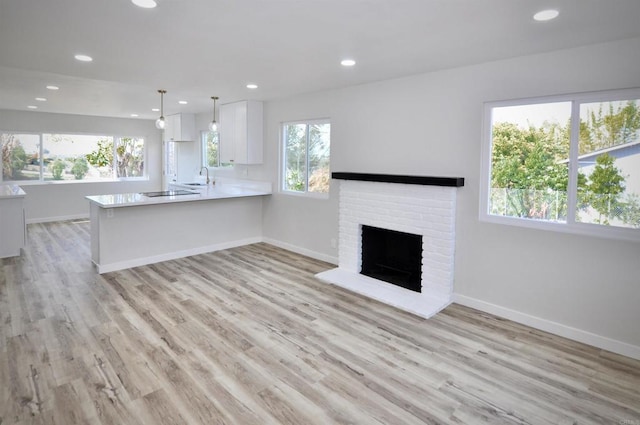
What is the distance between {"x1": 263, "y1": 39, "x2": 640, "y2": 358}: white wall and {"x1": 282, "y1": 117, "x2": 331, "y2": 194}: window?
0.93ft

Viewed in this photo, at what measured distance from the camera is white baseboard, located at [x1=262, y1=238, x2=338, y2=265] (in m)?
5.46

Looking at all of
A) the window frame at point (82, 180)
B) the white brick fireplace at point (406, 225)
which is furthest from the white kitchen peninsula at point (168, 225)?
the window frame at point (82, 180)

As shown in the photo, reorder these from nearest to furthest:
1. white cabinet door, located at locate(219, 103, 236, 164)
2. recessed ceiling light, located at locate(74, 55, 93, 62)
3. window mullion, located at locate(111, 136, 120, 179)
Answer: recessed ceiling light, located at locate(74, 55, 93, 62) < white cabinet door, located at locate(219, 103, 236, 164) < window mullion, located at locate(111, 136, 120, 179)

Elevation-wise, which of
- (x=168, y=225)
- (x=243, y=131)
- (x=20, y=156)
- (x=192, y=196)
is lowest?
(x=168, y=225)

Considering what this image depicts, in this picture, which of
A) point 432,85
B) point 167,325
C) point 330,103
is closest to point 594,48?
point 432,85

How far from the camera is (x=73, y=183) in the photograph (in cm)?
863

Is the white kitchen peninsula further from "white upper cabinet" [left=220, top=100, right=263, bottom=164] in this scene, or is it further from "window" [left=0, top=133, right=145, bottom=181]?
"window" [left=0, top=133, right=145, bottom=181]

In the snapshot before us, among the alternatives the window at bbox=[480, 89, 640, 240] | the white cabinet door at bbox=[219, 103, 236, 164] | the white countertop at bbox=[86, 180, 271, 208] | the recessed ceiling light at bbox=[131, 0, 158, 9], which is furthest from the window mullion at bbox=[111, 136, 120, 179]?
the window at bbox=[480, 89, 640, 240]

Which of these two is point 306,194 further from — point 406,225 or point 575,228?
point 575,228

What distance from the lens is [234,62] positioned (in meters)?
3.74

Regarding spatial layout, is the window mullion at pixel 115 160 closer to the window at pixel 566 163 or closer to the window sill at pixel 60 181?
the window sill at pixel 60 181

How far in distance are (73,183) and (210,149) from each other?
11.4 ft

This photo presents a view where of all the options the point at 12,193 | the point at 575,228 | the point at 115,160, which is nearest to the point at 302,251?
the point at 575,228

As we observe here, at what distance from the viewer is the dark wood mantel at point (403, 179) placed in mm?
3764
